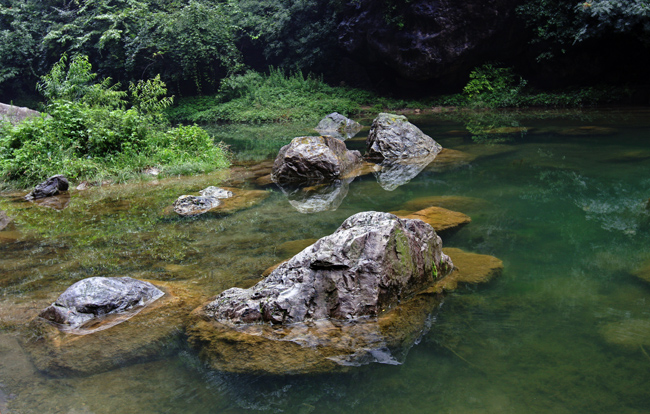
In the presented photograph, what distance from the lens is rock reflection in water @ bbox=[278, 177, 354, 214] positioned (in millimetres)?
5925

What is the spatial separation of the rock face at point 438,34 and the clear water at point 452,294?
10.9 m

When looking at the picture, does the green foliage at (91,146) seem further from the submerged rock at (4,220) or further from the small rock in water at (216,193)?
the small rock in water at (216,193)

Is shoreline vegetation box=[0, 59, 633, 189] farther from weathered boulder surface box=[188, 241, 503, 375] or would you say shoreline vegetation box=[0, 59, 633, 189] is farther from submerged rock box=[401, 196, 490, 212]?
weathered boulder surface box=[188, 241, 503, 375]

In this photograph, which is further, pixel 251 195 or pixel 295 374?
pixel 251 195

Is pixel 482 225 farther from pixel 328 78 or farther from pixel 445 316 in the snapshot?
pixel 328 78

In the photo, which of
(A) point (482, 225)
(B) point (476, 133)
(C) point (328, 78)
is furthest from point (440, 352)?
(C) point (328, 78)

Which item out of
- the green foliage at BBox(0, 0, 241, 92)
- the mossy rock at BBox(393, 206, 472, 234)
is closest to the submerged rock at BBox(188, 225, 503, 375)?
the mossy rock at BBox(393, 206, 472, 234)

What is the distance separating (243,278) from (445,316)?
171 cm

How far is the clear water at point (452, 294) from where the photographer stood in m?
2.16

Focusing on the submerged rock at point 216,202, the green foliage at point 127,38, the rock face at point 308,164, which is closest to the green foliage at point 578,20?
the rock face at point 308,164

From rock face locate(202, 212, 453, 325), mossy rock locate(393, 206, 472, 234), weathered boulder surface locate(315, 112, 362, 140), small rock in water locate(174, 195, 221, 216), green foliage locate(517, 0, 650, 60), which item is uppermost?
green foliage locate(517, 0, 650, 60)

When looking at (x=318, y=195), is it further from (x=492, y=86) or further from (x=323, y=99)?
(x=323, y=99)

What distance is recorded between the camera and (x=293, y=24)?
23828 mm

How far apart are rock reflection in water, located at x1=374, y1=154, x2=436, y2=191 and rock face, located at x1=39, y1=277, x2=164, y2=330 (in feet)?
13.9
